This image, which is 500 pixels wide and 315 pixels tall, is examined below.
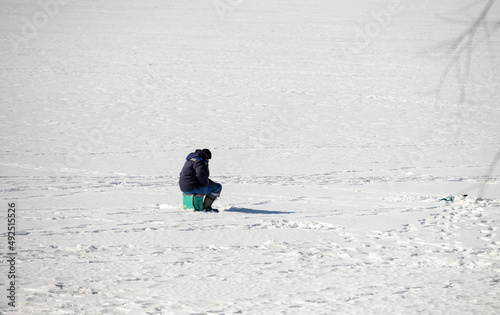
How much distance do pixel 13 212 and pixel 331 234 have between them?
144 inches

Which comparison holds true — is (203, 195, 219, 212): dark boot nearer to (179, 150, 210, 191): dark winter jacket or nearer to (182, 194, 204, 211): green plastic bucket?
(182, 194, 204, 211): green plastic bucket

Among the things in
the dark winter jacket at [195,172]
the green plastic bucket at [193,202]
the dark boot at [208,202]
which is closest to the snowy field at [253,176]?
the green plastic bucket at [193,202]

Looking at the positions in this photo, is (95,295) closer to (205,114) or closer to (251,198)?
(251,198)

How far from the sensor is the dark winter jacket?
6.20 metres

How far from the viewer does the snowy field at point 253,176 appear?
395cm

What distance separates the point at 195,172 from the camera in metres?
6.31

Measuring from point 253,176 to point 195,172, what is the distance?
203cm

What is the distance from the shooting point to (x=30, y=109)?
12.3 m

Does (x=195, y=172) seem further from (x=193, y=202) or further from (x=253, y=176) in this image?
(x=253, y=176)

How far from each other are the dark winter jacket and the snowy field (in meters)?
0.36

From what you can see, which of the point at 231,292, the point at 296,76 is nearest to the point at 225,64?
the point at 296,76

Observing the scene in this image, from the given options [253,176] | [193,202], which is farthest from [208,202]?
[253,176]

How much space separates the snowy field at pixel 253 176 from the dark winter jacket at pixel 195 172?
355mm

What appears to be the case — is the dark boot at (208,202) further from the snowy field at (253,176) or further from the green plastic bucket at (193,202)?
the snowy field at (253,176)
